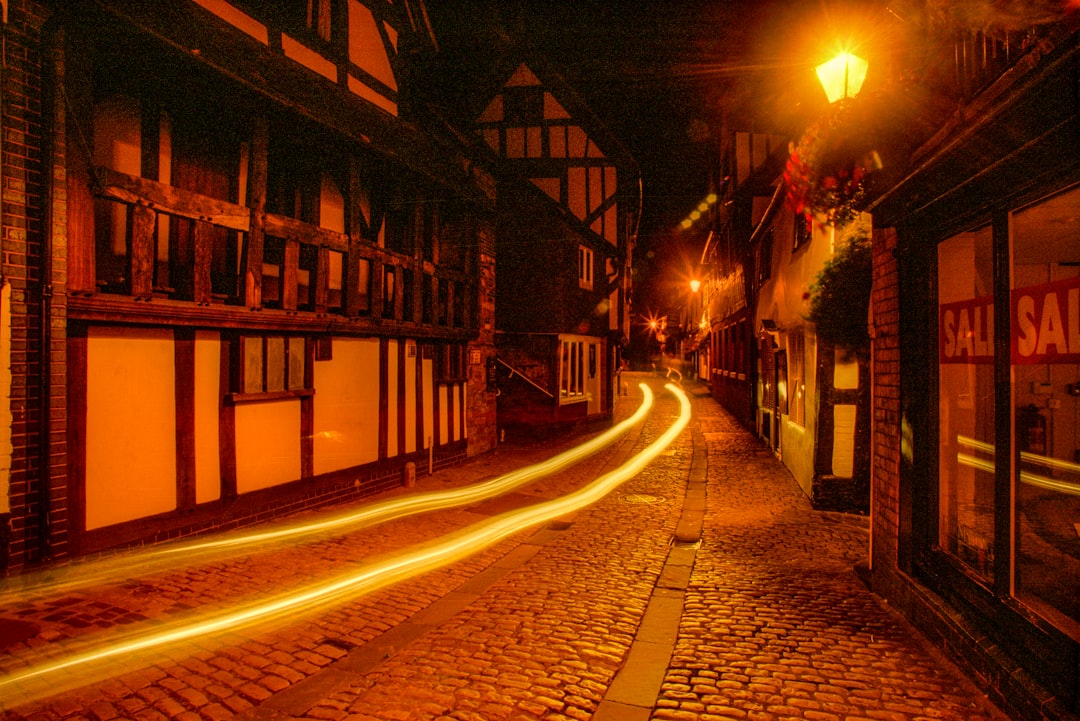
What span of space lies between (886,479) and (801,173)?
2.80m

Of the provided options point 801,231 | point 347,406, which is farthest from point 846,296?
point 347,406

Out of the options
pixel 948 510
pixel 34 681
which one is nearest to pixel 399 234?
pixel 34 681

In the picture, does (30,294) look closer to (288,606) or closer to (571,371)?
(288,606)

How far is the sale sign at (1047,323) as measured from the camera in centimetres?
301

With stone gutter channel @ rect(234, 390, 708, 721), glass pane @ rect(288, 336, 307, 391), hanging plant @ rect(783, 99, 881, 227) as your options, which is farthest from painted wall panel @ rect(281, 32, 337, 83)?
stone gutter channel @ rect(234, 390, 708, 721)

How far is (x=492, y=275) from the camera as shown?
13.6m

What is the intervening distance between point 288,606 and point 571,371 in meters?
13.6

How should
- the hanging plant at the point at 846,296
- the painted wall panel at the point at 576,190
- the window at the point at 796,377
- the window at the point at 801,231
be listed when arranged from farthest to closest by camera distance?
the painted wall panel at the point at 576,190 < the window at the point at 796,377 < the window at the point at 801,231 < the hanging plant at the point at 846,296

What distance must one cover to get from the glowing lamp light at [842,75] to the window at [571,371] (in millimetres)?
12306

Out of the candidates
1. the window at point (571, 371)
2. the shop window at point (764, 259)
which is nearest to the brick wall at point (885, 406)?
the shop window at point (764, 259)

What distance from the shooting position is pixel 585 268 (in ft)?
60.3

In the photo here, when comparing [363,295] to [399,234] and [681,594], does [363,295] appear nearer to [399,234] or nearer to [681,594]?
[399,234]

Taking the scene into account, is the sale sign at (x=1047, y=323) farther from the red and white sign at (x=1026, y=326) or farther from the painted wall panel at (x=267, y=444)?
the painted wall panel at (x=267, y=444)

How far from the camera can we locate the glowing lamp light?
4957mm
